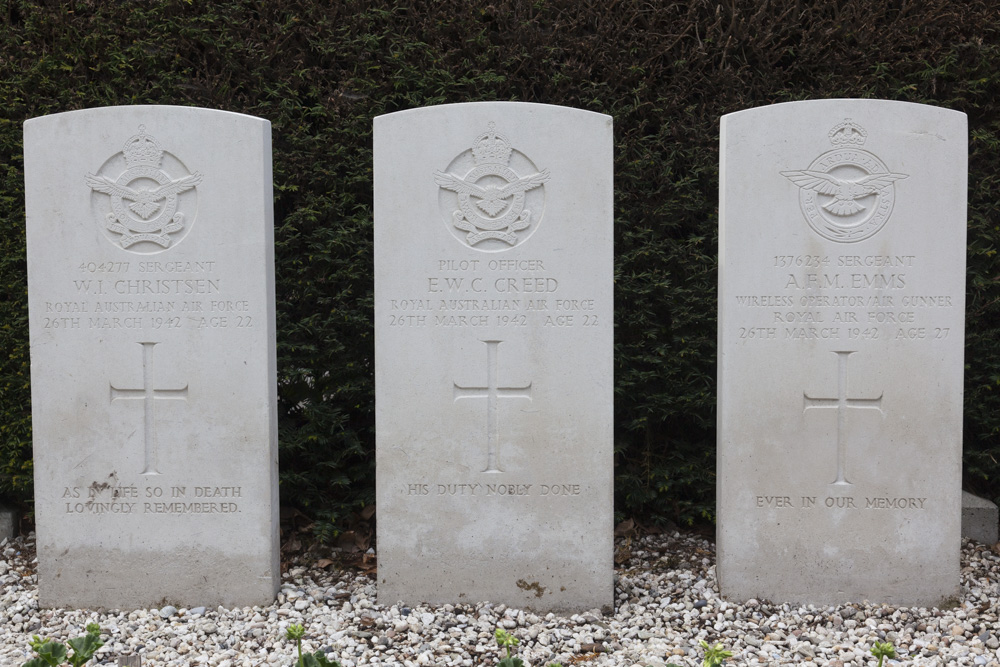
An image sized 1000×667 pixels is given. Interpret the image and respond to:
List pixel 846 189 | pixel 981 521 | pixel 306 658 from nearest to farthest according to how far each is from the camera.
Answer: pixel 306 658 < pixel 846 189 < pixel 981 521

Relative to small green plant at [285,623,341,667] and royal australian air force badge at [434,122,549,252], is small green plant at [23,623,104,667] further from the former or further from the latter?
royal australian air force badge at [434,122,549,252]

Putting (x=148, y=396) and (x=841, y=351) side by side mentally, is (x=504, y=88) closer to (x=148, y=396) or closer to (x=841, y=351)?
(x=841, y=351)

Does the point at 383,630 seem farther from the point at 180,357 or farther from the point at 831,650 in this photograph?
the point at 831,650

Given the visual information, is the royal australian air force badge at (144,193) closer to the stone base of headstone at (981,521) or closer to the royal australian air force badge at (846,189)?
the royal australian air force badge at (846,189)

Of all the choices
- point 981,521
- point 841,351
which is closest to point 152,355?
point 841,351

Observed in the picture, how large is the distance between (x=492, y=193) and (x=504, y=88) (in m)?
1.02

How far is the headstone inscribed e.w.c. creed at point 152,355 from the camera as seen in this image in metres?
3.60

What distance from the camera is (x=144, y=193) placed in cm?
359

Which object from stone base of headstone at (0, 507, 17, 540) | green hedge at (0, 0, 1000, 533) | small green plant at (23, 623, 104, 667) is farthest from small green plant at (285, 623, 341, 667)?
stone base of headstone at (0, 507, 17, 540)

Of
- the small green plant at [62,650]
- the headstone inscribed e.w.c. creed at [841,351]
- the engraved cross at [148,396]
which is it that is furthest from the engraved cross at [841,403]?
the small green plant at [62,650]

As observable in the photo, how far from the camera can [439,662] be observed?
130 inches

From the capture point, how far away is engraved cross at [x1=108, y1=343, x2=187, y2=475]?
3.68m

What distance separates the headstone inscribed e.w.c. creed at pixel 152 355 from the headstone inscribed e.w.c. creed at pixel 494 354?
556 millimetres

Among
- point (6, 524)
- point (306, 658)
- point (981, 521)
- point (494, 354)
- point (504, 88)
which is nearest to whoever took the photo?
point (306, 658)
